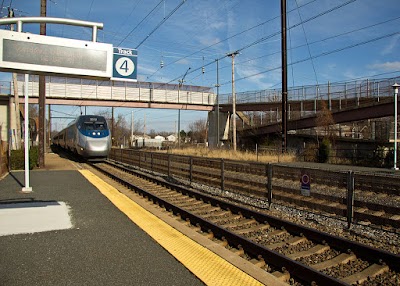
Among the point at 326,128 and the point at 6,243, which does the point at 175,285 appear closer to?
the point at 6,243

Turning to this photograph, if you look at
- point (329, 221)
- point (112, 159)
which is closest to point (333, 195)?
point (329, 221)

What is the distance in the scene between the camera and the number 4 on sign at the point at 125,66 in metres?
7.34

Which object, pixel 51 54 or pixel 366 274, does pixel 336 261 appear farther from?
pixel 51 54

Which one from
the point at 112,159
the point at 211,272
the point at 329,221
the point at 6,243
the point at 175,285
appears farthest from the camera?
the point at 112,159

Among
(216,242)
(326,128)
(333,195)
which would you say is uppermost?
(326,128)

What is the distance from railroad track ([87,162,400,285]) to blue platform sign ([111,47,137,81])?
134 inches

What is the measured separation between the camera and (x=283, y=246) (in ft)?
19.7

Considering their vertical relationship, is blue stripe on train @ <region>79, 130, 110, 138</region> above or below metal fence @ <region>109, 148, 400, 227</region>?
above

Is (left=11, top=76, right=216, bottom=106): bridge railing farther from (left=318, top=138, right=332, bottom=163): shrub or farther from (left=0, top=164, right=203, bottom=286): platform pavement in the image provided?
(left=0, top=164, right=203, bottom=286): platform pavement

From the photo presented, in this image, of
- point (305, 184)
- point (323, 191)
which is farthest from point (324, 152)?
point (323, 191)

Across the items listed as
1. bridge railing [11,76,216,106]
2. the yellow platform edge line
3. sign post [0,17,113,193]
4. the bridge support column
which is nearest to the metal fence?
the yellow platform edge line

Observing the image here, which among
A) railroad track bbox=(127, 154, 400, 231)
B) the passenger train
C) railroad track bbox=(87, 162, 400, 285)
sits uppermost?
the passenger train

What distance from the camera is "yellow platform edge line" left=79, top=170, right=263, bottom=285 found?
14.6ft

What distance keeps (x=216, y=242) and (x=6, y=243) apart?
3.57m
